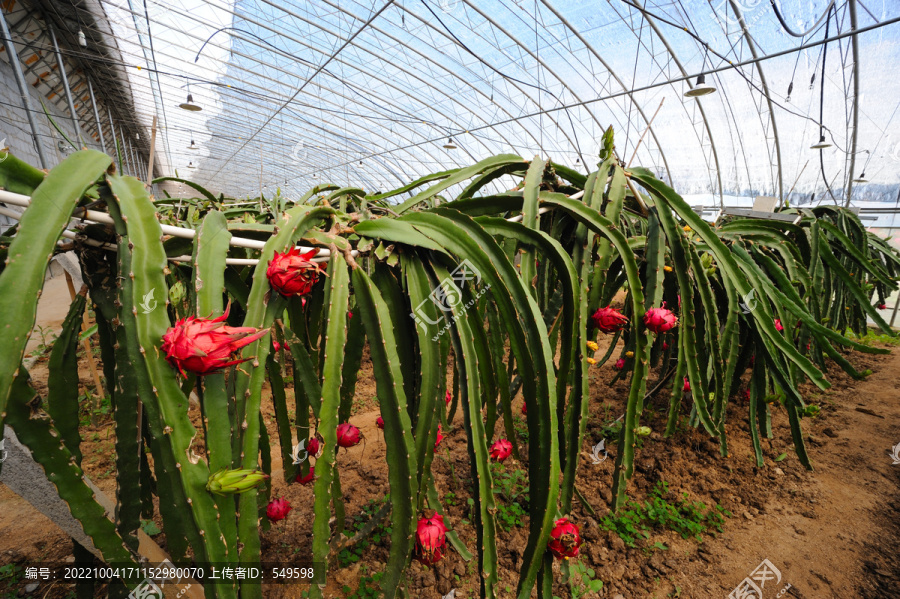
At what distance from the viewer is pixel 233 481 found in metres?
0.56

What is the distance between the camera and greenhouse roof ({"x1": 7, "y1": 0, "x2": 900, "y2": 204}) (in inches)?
240

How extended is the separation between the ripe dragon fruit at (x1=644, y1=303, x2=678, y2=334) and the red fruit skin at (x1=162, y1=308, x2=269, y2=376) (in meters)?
0.89

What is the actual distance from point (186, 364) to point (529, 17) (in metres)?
8.70

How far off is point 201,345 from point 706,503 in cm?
219

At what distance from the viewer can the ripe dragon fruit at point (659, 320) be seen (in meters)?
1.02

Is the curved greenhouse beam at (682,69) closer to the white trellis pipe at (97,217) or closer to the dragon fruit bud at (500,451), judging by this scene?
the dragon fruit bud at (500,451)

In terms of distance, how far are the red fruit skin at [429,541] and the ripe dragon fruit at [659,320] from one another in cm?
69

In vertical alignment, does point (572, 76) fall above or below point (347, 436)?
above

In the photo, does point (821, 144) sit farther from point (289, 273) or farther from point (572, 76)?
point (289, 273)

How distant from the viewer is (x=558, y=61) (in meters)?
8.24

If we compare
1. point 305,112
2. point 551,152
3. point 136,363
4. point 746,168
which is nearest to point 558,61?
point 551,152

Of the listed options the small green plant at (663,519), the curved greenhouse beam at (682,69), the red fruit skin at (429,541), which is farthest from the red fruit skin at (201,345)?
the curved greenhouse beam at (682,69)

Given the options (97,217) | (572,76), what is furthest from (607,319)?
(572,76)

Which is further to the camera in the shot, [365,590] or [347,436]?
[365,590]
